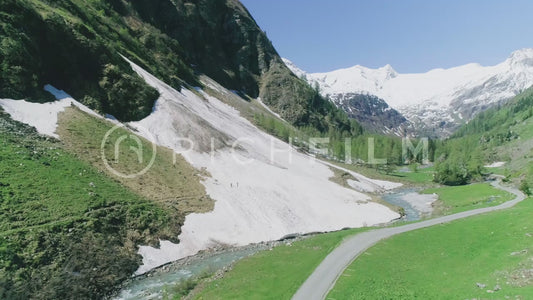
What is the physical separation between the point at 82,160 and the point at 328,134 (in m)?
158

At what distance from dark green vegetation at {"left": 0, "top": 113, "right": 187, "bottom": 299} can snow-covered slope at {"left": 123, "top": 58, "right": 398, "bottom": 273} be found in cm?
384

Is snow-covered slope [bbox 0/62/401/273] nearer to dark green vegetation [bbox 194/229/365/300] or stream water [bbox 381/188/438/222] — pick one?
stream water [bbox 381/188/438/222]

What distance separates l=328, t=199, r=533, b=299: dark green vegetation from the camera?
71.6 ft

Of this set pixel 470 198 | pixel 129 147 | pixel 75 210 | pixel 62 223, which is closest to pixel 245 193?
pixel 129 147

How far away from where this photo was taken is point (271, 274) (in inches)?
1304

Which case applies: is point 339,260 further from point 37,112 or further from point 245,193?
point 37,112

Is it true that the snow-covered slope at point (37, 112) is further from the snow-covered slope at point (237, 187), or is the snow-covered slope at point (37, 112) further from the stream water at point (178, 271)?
the stream water at point (178, 271)

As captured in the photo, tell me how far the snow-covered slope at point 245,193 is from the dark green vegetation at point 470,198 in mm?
17258

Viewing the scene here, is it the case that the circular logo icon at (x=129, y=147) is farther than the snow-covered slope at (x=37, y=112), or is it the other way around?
the circular logo icon at (x=129, y=147)

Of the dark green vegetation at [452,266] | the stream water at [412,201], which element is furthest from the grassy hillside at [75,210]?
the stream water at [412,201]

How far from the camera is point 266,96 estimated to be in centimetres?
19825

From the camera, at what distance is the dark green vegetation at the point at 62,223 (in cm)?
2922

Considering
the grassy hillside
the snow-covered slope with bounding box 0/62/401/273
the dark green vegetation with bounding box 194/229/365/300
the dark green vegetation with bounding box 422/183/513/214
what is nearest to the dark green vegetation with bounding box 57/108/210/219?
the grassy hillside

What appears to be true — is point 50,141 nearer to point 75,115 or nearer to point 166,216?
point 75,115
